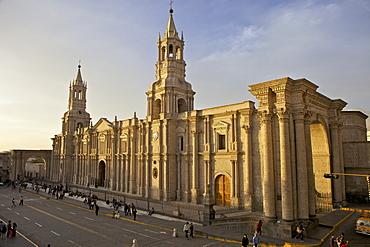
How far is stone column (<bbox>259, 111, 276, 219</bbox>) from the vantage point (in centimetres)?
1730

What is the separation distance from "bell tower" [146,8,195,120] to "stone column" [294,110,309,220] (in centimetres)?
1778

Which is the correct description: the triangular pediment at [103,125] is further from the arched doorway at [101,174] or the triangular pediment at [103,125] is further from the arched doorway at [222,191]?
the arched doorway at [222,191]

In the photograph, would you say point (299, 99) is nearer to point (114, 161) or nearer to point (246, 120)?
point (246, 120)

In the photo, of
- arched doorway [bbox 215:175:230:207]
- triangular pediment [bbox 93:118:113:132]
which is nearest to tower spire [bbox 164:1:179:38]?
triangular pediment [bbox 93:118:113:132]

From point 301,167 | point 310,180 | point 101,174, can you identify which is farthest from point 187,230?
point 101,174

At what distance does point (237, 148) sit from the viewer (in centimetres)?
2608

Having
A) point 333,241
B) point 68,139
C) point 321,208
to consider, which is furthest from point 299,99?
point 68,139

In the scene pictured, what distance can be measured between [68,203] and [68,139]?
75.8 feet

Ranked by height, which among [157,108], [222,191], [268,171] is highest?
[157,108]

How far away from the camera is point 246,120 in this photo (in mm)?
25375

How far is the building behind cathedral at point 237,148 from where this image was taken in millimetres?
17469

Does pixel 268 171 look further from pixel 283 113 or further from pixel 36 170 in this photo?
pixel 36 170

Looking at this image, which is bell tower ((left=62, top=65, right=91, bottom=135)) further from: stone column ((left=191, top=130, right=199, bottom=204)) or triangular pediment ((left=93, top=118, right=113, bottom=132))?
stone column ((left=191, top=130, right=199, bottom=204))

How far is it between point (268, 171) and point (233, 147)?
8.79 metres
